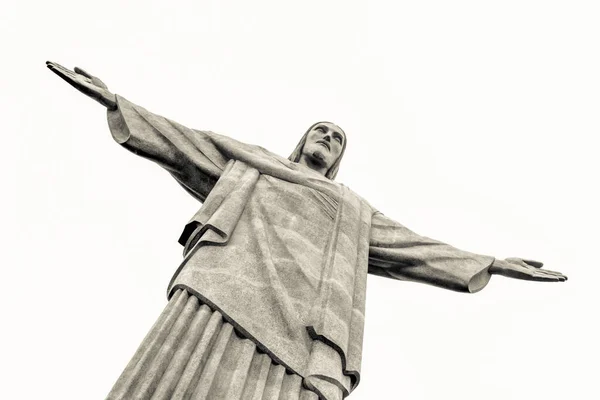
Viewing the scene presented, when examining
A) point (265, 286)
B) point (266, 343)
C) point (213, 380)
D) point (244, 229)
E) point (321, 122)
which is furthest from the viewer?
point (321, 122)

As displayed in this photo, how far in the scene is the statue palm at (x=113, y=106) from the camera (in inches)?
357

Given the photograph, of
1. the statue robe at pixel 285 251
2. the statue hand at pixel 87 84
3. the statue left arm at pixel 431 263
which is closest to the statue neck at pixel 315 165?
the statue robe at pixel 285 251

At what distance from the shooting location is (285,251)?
836cm

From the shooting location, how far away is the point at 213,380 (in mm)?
6688

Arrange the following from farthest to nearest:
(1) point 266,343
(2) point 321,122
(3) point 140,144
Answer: (2) point 321,122, (3) point 140,144, (1) point 266,343

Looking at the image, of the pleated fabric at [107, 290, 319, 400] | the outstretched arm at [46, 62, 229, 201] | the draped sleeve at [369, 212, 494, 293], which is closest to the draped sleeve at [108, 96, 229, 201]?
the outstretched arm at [46, 62, 229, 201]

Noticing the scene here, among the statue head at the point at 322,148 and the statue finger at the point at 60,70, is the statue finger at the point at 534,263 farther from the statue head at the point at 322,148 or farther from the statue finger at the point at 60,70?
the statue finger at the point at 60,70

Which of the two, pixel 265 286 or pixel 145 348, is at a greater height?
pixel 265 286

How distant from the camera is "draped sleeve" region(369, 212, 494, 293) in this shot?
9992 millimetres

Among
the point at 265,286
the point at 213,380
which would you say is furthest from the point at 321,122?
the point at 213,380

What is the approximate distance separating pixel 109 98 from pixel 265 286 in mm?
3415

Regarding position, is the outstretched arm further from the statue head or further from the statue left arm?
the statue left arm

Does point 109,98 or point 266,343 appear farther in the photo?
point 109,98

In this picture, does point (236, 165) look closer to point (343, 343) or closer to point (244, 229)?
point (244, 229)
